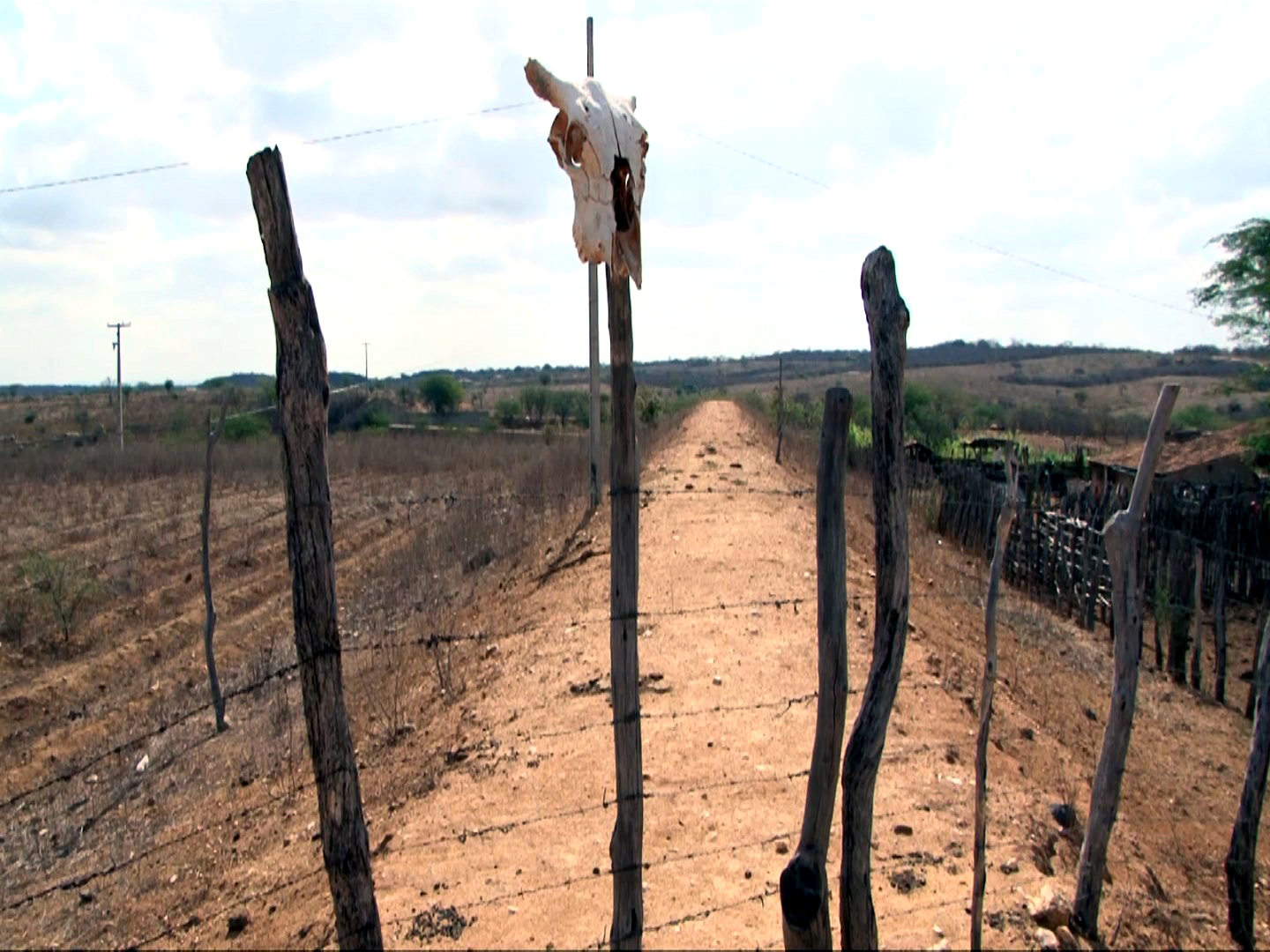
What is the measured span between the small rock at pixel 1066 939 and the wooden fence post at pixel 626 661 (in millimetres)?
1606

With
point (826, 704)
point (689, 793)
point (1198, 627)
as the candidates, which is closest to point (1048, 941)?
point (826, 704)

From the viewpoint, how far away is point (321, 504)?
3.01m

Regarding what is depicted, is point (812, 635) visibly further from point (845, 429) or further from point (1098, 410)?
point (1098, 410)

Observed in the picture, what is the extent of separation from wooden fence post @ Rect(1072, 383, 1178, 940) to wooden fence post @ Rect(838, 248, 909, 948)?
1143mm

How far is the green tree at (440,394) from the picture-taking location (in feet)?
200

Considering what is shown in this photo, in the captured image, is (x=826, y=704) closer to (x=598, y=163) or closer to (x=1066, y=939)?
(x=1066, y=939)

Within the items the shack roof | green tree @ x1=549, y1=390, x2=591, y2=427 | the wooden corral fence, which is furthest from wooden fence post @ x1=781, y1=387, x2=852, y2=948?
green tree @ x1=549, y1=390, x2=591, y2=427

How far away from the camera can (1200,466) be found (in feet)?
68.9

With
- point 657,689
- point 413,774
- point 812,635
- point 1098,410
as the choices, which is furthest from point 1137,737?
point 1098,410

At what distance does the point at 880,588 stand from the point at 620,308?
46.3 inches

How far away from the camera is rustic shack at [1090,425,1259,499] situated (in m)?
20.2

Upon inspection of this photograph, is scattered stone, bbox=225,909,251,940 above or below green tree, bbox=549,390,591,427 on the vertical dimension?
below

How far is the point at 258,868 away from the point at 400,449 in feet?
88.9

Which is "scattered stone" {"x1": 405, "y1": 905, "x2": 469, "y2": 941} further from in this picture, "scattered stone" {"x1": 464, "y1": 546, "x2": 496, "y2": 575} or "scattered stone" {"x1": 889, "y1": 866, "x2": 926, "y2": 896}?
"scattered stone" {"x1": 464, "y1": 546, "x2": 496, "y2": 575}
